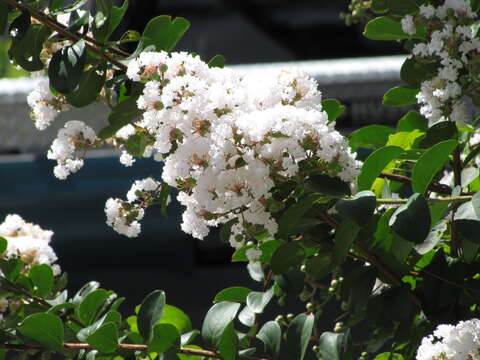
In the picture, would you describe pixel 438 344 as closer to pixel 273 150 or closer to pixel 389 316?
pixel 389 316

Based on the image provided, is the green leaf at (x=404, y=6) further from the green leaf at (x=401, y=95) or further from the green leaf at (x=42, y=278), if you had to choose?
the green leaf at (x=42, y=278)

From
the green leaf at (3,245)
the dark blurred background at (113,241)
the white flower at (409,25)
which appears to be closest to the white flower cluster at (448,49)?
the white flower at (409,25)

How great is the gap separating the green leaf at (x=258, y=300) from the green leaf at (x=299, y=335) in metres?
0.11

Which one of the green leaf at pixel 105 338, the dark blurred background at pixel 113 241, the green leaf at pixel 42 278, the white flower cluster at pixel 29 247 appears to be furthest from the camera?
the dark blurred background at pixel 113 241

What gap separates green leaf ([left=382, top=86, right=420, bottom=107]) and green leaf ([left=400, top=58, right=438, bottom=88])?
52 millimetres

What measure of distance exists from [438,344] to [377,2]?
0.47 metres

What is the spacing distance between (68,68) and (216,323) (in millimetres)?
333

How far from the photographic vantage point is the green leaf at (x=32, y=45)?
0.91m

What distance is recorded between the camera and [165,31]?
972 millimetres

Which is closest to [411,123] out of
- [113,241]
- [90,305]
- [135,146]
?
[135,146]

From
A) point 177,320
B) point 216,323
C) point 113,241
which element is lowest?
point 113,241

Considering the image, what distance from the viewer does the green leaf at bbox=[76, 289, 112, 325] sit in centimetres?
97

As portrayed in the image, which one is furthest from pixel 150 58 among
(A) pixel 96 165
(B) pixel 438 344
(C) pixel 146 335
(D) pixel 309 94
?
(A) pixel 96 165

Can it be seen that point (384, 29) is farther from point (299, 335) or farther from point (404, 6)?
point (299, 335)
